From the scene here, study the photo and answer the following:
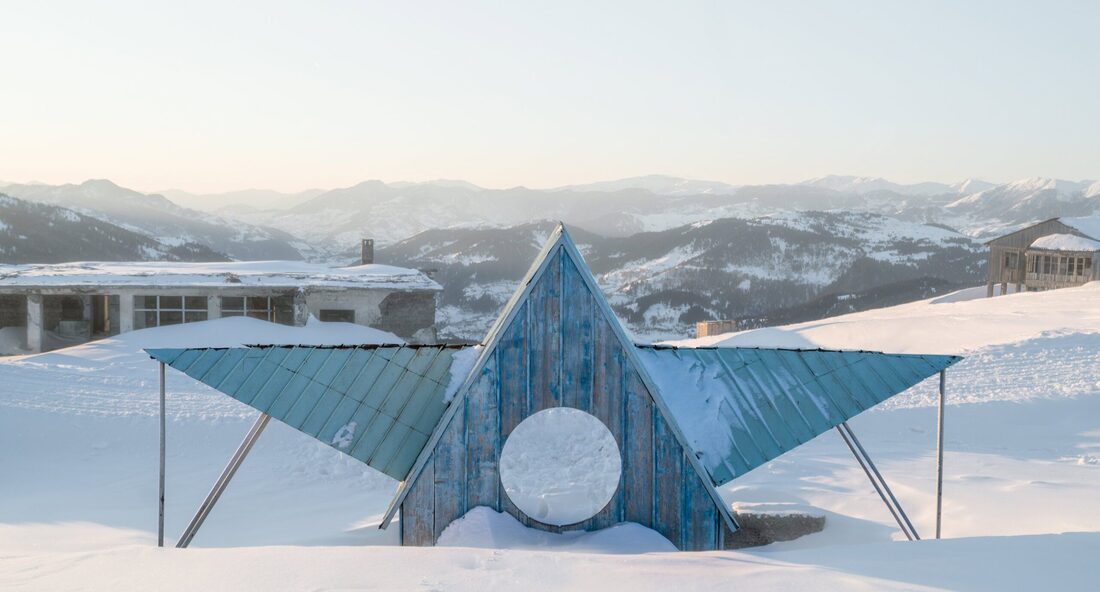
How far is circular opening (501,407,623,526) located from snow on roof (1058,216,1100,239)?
4346 cm

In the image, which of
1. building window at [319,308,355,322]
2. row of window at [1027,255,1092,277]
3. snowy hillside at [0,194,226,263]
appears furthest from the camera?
snowy hillside at [0,194,226,263]

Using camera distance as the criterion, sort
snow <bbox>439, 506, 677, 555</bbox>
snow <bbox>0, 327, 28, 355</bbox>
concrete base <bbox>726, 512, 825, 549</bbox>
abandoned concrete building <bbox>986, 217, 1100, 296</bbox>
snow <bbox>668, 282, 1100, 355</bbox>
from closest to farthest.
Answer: snow <bbox>439, 506, 677, 555</bbox>, concrete base <bbox>726, 512, 825, 549</bbox>, snow <bbox>668, 282, 1100, 355</bbox>, snow <bbox>0, 327, 28, 355</bbox>, abandoned concrete building <bbox>986, 217, 1100, 296</bbox>

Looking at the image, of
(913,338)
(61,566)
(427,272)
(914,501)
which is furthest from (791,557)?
(427,272)

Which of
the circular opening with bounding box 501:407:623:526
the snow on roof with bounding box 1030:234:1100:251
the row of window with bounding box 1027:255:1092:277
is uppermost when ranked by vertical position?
the snow on roof with bounding box 1030:234:1100:251

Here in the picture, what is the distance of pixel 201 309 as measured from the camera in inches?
1016

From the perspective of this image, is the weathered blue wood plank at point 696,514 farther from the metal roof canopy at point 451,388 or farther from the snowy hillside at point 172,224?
the snowy hillside at point 172,224

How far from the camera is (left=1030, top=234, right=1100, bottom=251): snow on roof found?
39.9 m

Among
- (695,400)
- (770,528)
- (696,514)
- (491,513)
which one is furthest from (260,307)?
(696,514)

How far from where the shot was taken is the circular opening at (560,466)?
7191mm

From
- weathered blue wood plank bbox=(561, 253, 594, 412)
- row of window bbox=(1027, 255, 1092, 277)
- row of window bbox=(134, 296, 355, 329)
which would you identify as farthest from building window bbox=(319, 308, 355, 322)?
row of window bbox=(1027, 255, 1092, 277)

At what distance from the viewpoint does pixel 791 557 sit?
21.0 feet

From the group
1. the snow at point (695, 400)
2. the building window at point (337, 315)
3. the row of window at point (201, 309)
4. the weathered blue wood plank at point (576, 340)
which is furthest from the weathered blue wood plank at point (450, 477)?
the building window at point (337, 315)

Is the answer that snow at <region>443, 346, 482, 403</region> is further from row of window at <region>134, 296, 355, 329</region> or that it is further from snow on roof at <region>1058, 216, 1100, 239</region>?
snow on roof at <region>1058, 216, 1100, 239</region>

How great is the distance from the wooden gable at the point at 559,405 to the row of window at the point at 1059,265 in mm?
41611
